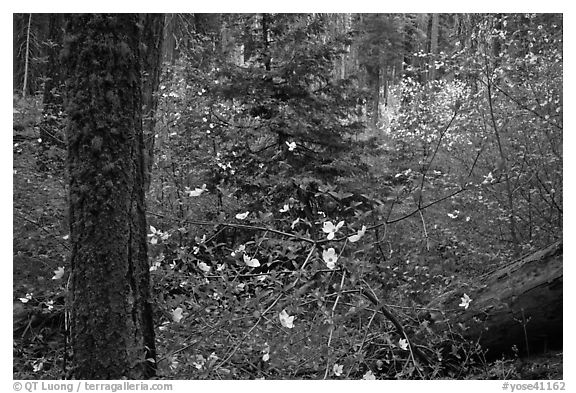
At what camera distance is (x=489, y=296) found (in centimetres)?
349

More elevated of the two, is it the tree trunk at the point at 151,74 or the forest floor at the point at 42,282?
the tree trunk at the point at 151,74

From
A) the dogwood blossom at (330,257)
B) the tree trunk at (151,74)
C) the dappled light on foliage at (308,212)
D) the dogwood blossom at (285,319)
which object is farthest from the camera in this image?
the tree trunk at (151,74)

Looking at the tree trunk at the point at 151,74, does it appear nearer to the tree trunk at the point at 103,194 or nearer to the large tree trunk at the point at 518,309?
the tree trunk at the point at 103,194

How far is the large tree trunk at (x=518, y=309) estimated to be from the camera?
10.6ft

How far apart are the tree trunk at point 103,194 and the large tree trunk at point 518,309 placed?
1913 millimetres

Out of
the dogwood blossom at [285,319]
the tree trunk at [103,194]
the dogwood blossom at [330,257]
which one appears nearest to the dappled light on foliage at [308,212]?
the dogwood blossom at [285,319]

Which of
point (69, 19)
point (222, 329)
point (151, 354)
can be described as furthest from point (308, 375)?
point (69, 19)

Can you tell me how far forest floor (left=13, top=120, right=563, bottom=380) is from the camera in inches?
126

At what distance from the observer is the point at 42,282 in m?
4.05

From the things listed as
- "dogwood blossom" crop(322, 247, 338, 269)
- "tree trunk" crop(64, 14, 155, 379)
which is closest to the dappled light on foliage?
"dogwood blossom" crop(322, 247, 338, 269)

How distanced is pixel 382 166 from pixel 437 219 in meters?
1.60

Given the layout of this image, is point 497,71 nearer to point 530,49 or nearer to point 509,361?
point 530,49

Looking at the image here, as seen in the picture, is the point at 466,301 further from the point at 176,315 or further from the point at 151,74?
the point at 151,74

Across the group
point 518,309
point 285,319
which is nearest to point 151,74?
point 285,319
